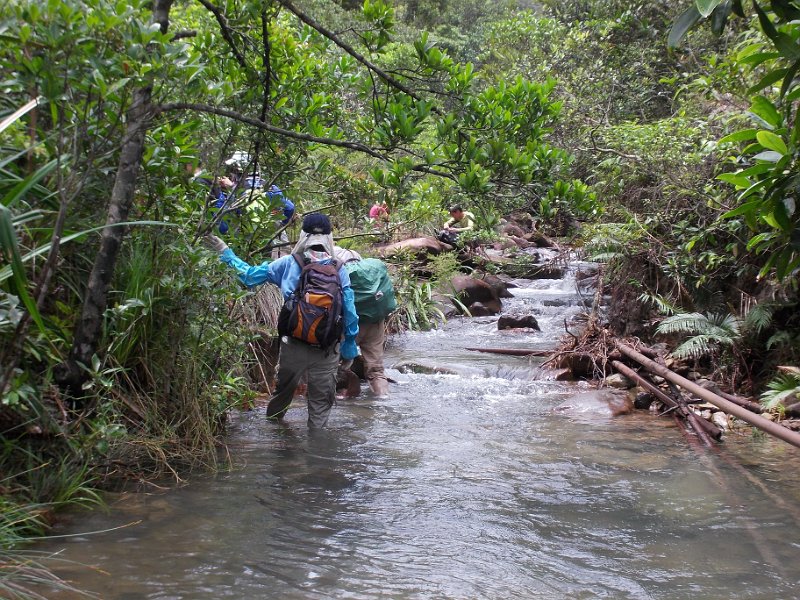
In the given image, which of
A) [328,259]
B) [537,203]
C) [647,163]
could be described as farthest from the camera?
[647,163]

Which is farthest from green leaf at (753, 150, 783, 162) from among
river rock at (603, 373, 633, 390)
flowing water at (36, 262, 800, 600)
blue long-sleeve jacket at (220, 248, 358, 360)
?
river rock at (603, 373, 633, 390)

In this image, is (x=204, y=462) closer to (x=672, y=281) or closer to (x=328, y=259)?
(x=328, y=259)

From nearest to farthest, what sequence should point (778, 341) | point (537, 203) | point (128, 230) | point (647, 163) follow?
point (128, 230) < point (537, 203) < point (778, 341) < point (647, 163)

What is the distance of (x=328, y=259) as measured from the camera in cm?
606

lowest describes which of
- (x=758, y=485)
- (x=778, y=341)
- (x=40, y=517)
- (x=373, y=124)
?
(x=758, y=485)

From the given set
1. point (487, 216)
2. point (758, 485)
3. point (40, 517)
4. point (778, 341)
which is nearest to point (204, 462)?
point (40, 517)

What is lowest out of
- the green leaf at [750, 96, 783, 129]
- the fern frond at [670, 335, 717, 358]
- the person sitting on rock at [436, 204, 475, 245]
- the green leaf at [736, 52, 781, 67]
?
the fern frond at [670, 335, 717, 358]

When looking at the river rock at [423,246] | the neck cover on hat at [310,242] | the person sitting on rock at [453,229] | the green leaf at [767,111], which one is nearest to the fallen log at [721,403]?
the green leaf at [767,111]

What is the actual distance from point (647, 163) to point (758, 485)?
19.3 ft

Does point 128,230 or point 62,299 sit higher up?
point 128,230

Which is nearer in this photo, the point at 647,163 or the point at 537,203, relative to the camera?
the point at 537,203

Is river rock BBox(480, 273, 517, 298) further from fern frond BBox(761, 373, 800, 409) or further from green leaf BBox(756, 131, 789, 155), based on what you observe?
green leaf BBox(756, 131, 789, 155)

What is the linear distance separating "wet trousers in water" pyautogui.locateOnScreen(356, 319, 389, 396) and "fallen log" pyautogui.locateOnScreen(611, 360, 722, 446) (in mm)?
3024

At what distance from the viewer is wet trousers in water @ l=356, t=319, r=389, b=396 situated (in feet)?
28.9
